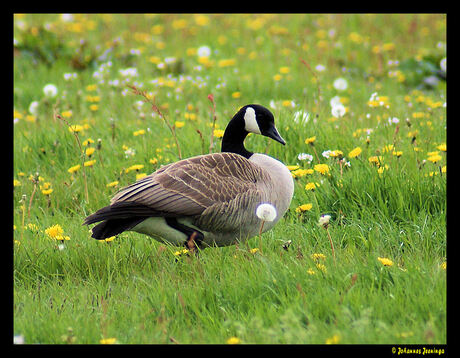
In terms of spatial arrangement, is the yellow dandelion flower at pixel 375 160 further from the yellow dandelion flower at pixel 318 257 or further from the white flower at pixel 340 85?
→ the white flower at pixel 340 85

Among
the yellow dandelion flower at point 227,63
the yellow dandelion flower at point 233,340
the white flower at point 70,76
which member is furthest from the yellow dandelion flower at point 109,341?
the yellow dandelion flower at point 227,63

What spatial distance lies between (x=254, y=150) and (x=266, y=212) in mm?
2261

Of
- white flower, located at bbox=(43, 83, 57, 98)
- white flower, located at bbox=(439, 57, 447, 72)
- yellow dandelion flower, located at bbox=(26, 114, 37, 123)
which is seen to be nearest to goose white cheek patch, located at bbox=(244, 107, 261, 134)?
yellow dandelion flower, located at bbox=(26, 114, 37, 123)

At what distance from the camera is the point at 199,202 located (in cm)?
471

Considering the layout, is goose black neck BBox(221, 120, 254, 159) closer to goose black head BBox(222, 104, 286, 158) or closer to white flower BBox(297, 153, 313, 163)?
goose black head BBox(222, 104, 286, 158)

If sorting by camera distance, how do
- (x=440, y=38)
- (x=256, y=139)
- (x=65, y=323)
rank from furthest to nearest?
(x=440, y=38) < (x=256, y=139) < (x=65, y=323)

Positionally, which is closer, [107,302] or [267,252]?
[107,302]

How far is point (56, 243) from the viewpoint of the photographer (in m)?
5.06

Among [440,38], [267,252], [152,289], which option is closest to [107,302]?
[152,289]

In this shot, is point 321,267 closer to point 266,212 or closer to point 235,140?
point 266,212

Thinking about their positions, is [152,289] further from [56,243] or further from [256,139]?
[256,139]

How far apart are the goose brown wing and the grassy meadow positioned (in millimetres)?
407
